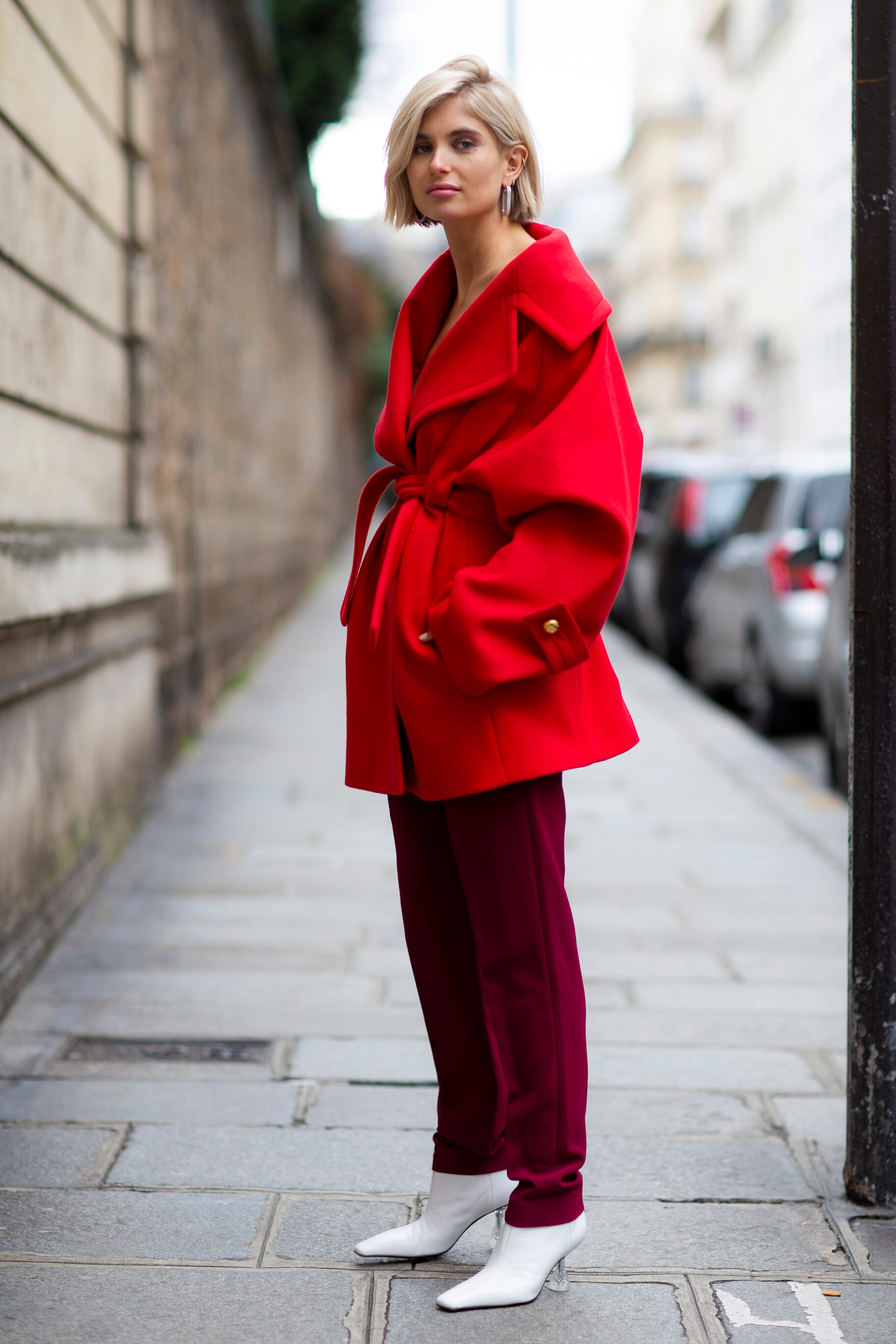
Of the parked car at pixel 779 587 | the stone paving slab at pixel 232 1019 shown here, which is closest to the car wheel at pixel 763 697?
the parked car at pixel 779 587

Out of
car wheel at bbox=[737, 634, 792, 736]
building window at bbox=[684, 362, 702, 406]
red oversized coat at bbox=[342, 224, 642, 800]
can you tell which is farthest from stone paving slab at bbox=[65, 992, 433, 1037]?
building window at bbox=[684, 362, 702, 406]

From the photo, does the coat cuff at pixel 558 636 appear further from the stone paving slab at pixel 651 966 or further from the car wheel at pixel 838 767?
the car wheel at pixel 838 767

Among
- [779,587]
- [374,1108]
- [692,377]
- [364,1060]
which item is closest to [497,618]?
[374,1108]

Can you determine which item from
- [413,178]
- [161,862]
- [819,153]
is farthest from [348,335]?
[413,178]

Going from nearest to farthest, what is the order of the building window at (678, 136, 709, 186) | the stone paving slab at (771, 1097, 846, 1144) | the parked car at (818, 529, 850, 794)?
the stone paving slab at (771, 1097, 846, 1144) → the parked car at (818, 529, 850, 794) → the building window at (678, 136, 709, 186)

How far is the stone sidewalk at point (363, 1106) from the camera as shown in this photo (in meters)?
2.64

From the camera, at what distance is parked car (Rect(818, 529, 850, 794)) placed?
751 cm

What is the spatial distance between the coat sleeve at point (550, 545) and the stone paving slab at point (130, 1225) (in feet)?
3.64

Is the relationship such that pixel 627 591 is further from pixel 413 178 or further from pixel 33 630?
pixel 413 178

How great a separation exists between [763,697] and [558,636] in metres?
7.80

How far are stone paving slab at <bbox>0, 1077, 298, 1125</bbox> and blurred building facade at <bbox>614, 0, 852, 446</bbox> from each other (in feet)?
57.9

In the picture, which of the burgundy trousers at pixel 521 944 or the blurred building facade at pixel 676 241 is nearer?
the burgundy trousers at pixel 521 944

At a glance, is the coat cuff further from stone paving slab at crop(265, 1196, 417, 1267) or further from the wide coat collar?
stone paving slab at crop(265, 1196, 417, 1267)

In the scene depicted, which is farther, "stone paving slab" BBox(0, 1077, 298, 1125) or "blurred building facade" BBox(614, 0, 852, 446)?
"blurred building facade" BBox(614, 0, 852, 446)
